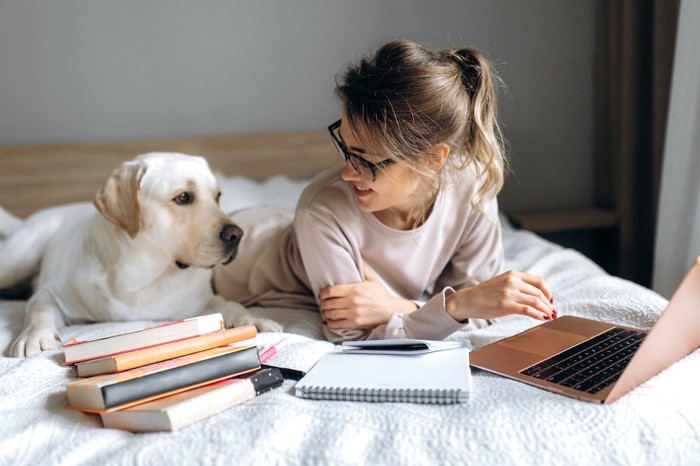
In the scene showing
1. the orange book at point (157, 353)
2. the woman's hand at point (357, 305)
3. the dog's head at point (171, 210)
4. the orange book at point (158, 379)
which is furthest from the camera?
the dog's head at point (171, 210)

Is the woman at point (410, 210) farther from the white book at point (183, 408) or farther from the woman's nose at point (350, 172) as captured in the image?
the white book at point (183, 408)

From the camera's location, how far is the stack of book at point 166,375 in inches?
37.7

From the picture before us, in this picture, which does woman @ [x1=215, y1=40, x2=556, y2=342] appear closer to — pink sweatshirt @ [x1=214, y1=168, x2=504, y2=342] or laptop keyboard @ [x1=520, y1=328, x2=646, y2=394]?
pink sweatshirt @ [x1=214, y1=168, x2=504, y2=342]

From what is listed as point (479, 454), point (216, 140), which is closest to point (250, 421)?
point (479, 454)

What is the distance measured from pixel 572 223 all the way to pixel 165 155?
6.03ft

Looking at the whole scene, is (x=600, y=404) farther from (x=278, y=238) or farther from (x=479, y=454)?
(x=278, y=238)

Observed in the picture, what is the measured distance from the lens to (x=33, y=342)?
53.7 inches

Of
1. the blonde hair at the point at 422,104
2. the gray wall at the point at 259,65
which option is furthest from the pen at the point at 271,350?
the gray wall at the point at 259,65

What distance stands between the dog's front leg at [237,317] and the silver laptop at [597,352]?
49cm

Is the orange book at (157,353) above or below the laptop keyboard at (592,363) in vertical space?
above

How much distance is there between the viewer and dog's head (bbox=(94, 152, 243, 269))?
1509 millimetres

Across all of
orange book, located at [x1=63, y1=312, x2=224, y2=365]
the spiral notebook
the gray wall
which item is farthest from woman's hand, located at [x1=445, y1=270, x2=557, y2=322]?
the gray wall

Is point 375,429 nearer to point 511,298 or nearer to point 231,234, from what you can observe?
point 511,298

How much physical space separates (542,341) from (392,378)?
0.34 meters
